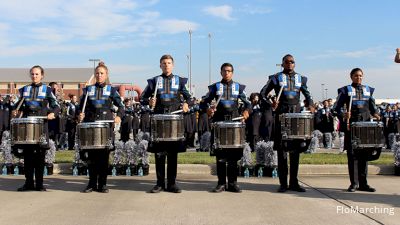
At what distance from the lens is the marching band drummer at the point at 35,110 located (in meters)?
8.59

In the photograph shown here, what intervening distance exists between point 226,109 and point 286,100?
1.05 meters

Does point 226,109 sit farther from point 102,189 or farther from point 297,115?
point 102,189

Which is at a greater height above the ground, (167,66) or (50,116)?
(167,66)

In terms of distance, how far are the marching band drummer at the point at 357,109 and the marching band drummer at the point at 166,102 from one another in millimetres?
2771

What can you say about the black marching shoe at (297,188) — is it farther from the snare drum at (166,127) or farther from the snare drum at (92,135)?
the snare drum at (92,135)

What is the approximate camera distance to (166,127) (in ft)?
26.5

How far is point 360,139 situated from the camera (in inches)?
330

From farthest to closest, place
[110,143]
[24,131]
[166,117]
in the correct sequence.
Answer: [110,143] → [24,131] → [166,117]

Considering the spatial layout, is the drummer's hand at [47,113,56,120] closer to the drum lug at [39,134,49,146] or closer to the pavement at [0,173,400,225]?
the drum lug at [39,134,49,146]

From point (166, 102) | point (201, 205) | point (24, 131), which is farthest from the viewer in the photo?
point (166, 102)

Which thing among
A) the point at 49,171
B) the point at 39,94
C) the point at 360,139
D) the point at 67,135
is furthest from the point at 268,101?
the point at 67,135

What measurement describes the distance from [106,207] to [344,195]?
152 inches

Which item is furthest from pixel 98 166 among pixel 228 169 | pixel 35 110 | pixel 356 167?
pixel 356 167

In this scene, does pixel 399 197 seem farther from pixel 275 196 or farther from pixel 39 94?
pixel 39 94
